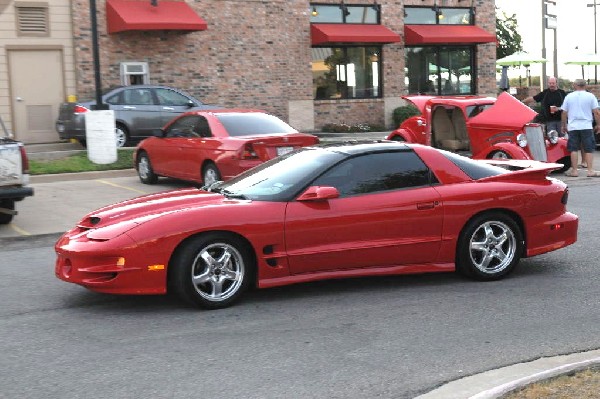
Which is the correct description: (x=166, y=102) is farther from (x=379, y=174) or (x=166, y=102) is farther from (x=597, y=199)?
(x=379, y=174)

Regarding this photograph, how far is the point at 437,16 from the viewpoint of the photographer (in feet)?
98.9

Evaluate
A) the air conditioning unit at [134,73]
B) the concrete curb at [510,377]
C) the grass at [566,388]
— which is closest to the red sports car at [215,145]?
the concrete curb at [510,377]

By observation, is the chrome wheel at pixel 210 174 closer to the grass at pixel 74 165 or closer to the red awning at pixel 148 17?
the grass at pixel 74 165

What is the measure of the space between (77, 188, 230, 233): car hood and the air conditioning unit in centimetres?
1680

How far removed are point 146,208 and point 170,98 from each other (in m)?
14.0

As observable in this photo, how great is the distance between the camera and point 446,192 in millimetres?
7586

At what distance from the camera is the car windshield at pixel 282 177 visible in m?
7.21

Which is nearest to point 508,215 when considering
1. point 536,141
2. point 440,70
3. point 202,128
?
point 202,128

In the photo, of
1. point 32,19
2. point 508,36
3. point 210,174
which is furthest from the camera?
point 508,36

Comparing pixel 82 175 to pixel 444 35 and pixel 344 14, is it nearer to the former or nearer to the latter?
pixel 344 14

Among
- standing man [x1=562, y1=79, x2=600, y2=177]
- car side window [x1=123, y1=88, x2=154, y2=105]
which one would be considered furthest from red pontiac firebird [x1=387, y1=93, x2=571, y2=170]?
car side window [x1=123, y1=88, x2=154, y2=105]

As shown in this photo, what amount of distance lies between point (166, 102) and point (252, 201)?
14.1 meters

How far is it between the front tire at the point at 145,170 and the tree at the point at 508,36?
54.4 m

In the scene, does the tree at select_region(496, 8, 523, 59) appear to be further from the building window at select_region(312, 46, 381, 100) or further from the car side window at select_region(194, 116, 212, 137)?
the car side window at select_region(194, 116, 212, 137)
